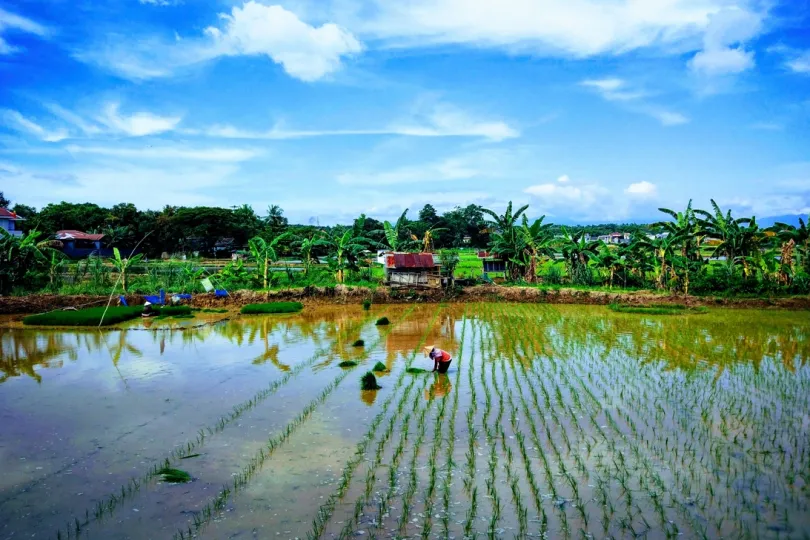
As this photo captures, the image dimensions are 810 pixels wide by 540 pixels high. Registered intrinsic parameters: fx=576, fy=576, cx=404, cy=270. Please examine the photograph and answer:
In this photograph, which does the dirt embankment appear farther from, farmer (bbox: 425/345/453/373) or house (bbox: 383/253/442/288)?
farmer (bbox: 425/345/453/373)

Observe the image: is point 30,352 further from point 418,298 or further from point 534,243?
point 534,243

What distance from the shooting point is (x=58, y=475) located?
21.2 feet

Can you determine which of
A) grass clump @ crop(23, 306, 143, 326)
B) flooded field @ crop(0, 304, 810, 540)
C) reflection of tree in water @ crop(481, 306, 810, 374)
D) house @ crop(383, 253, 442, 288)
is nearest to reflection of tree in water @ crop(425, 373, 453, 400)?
flooded field @ crop(0, 304, 810, 540)

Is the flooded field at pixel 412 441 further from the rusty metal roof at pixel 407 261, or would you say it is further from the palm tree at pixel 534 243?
the palm tree at pixel 534 243

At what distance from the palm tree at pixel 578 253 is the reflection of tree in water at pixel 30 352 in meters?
20.0

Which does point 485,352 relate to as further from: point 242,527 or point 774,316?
point 774,316

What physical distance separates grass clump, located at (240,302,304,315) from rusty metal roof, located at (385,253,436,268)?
524 cm

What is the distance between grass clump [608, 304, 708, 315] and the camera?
19.4 m

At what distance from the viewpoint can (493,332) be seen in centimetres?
1622

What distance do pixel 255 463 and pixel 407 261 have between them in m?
19.1

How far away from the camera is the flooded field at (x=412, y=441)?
5371 mm

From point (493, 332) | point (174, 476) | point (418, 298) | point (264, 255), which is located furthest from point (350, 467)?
point (264, 255)

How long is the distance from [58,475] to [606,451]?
20.7ft

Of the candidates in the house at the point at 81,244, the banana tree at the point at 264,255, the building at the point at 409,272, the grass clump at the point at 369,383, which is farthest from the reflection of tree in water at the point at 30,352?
the house at the point at 81,244
